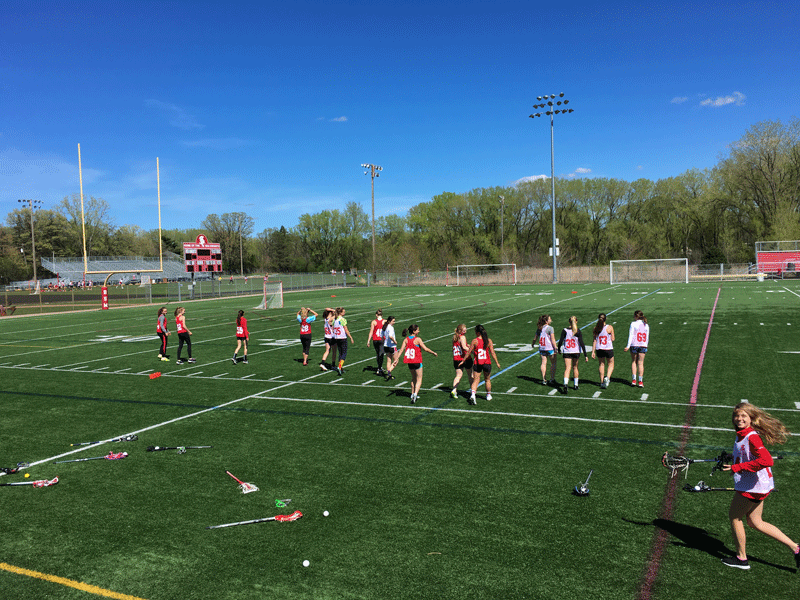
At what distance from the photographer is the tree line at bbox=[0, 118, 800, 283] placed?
75.7 meters

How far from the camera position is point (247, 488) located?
738cm

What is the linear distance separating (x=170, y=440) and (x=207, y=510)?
132 inches

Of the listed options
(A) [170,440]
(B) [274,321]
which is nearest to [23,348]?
(B) [274,321]

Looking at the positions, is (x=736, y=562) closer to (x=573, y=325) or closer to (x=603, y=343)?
(x=573, y=325)

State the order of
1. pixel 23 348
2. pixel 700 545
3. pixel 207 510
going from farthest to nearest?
pixel 23 348 < pixel 207 510 < pixel 700 545

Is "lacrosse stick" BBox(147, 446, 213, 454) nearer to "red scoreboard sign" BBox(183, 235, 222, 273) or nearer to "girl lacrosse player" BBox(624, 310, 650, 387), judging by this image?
"girl lacrosse player" BBox(624, 310, 650, 387)

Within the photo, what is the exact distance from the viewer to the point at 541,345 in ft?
43.5

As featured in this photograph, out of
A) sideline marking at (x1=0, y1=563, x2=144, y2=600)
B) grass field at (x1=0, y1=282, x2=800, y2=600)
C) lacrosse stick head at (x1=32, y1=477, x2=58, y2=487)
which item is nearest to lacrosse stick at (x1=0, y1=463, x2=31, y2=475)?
grass field at (x1=0, y1=282, x2=800, y2=600)

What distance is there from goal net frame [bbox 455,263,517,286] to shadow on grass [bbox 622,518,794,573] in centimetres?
6715

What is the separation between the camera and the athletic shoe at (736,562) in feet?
17.5

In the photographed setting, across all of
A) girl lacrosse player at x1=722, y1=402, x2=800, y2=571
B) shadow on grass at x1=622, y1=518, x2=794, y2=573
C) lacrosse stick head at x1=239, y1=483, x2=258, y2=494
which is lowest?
shadow on grass at x1=622, y1=518, x2=794, y2=573

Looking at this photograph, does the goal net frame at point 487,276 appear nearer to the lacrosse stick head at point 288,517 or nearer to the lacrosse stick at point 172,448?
the lacrosse stick at point 172,448

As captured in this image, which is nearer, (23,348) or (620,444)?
(620,444)

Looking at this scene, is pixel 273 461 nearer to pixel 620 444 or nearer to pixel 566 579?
pixel 566 579
